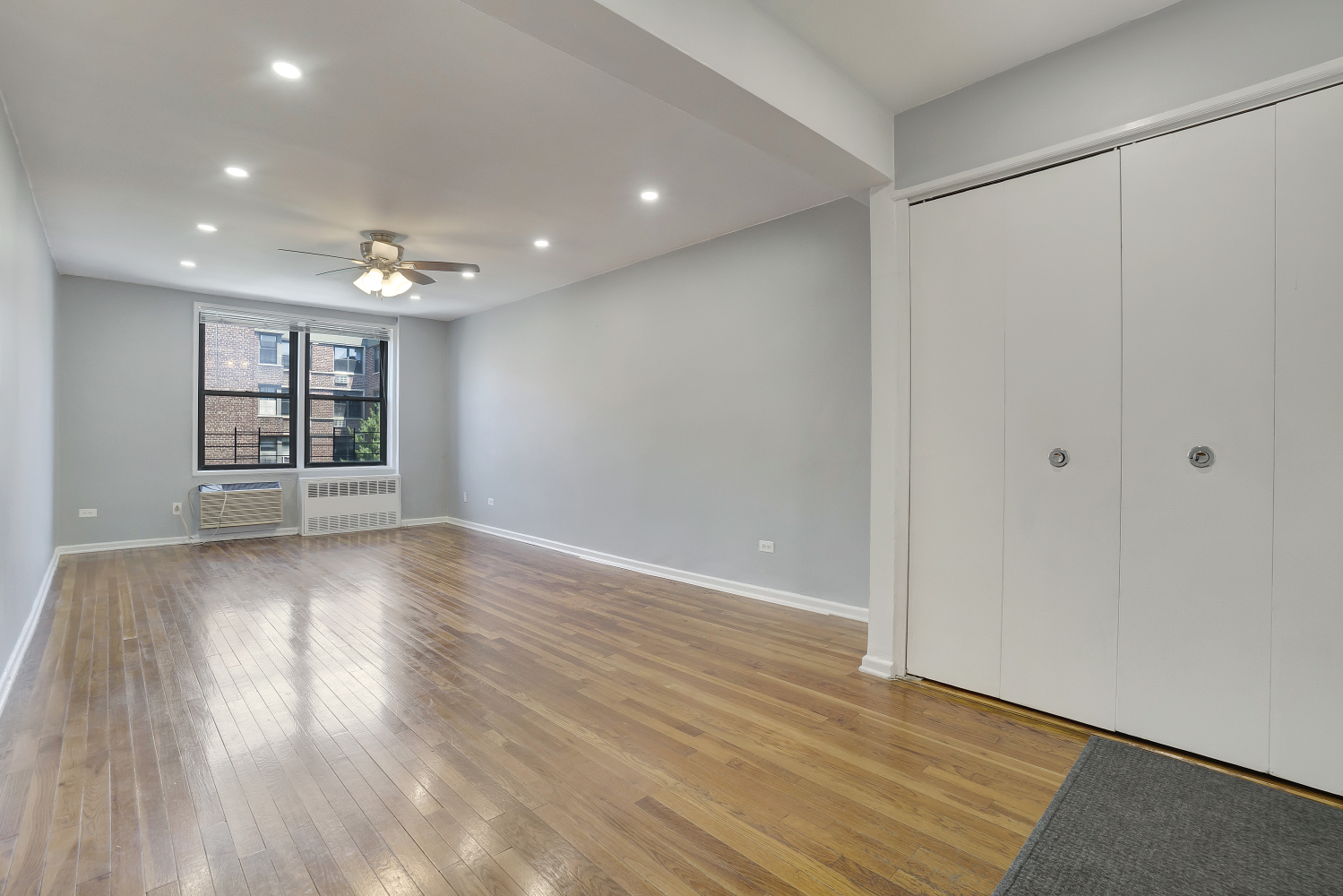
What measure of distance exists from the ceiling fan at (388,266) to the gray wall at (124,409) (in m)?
3.36

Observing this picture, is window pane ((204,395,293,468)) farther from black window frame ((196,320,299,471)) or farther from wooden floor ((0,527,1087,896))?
wooden floor ((0,527,1087,896))

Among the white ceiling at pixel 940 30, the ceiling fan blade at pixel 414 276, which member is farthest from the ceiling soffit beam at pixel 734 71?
the ceiling fan blade at pixel 414 276

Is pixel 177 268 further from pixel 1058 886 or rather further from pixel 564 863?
pixel 1058 886

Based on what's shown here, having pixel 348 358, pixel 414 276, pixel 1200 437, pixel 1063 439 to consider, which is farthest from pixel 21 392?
pixel 1200 437

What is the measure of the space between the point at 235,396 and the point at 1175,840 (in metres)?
8.67

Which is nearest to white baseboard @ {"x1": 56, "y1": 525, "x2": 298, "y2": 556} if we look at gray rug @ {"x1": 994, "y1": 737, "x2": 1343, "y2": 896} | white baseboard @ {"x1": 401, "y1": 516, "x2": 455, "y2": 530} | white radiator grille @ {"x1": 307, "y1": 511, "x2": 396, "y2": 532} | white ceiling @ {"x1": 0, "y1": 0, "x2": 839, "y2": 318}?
white radiator grille @ {"x1": 307, "y1": 511, "x2": 396, "y2": 532}

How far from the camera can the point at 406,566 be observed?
18.6 feet

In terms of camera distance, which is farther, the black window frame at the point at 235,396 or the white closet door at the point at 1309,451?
the black window frame at the point at 235,396

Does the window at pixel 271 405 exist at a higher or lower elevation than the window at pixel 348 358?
lower

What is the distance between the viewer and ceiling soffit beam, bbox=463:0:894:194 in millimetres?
1884

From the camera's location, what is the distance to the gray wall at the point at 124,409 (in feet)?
20.0

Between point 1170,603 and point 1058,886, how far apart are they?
3.95 feet

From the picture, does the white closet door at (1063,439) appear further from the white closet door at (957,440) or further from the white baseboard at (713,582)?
the white baseboard at (713,582)

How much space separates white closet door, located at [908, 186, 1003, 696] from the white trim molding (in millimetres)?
66
